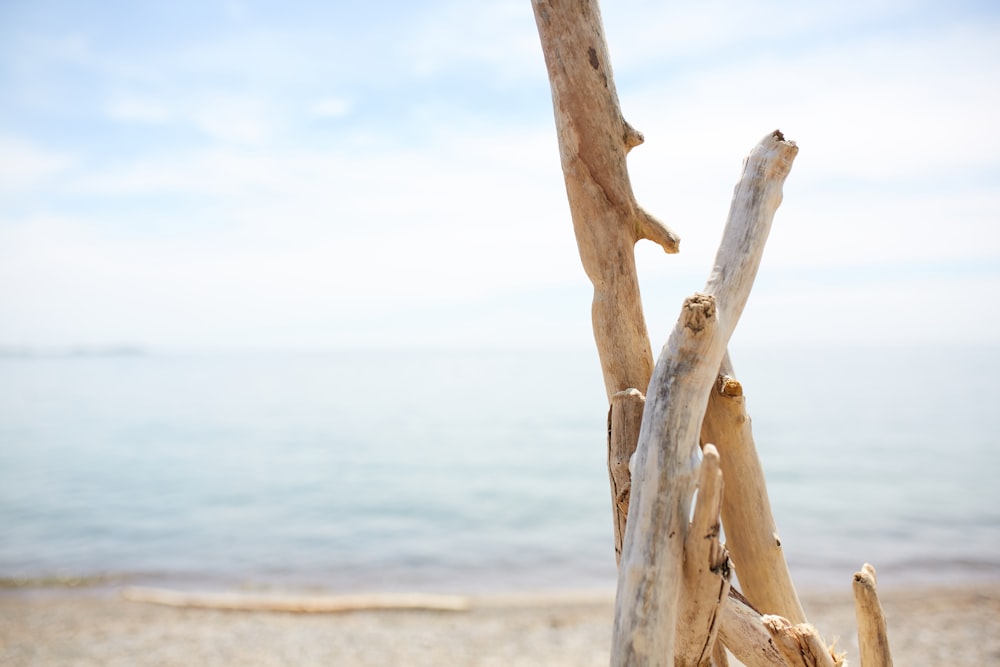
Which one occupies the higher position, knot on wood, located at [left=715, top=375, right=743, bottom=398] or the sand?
knot on wood, located at [left=715, top=375, right=743, bottom=398]

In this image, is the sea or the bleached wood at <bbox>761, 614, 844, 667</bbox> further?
the sea

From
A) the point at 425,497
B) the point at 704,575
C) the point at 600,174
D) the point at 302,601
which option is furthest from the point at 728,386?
the point at 425,497

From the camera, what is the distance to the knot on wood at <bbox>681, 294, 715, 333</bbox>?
194 cm

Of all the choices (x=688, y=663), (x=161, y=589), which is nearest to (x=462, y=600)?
(x=161, y=589)

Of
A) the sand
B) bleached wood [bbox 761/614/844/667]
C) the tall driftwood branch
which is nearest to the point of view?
bleached wood [bbox 761/614/844/667]

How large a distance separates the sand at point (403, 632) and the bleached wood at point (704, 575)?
4.23 m

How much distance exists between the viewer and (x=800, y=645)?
6.86ft

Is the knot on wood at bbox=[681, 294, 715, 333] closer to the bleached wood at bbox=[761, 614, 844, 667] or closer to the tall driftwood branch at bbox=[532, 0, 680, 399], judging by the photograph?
the tall driftwood branch at bbox=[532, 0, 680, 399]

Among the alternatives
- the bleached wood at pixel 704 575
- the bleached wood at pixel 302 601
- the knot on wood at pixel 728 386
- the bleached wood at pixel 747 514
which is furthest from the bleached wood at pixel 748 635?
the bleached wood at pixel 302 601

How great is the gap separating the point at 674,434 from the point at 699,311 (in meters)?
0.32

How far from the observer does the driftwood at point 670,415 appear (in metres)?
1.80

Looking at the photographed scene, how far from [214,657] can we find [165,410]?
1291 inches

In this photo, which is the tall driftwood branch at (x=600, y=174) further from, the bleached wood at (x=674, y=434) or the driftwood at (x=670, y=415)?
the bleached wood at (x=674, y=434)

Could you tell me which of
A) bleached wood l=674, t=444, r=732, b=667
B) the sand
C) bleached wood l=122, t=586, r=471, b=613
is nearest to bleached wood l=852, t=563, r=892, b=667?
bleached wood l=674, t=444, r=732, b=667
